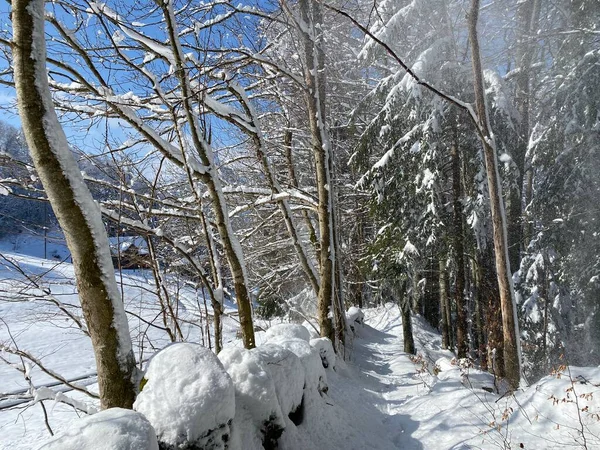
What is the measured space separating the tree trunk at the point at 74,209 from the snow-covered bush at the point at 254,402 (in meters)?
0.80

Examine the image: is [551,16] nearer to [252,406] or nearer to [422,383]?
[422,383]

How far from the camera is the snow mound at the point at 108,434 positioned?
1408mm

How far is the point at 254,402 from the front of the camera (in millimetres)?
2553

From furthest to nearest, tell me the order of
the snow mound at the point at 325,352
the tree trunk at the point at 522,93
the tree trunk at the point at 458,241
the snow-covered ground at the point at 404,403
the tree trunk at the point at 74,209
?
the tree trunk at the point at 458,241 < the tree trunk at the point at 522,93 < the snow mound at the point at 325,352 < the snow-covered ground at the point at 404,403 < the tree trunk at the point at 74,209

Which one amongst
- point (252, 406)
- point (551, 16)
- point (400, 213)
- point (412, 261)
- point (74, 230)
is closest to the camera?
point (74, 230)

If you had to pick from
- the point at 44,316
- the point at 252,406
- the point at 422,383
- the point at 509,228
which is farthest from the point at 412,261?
the point at 44,316

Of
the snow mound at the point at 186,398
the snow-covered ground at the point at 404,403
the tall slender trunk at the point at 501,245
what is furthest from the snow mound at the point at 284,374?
the tall slender trunk at the point at 501,245

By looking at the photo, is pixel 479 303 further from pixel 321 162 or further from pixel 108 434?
pixel 108 434

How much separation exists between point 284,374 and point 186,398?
1247 mm

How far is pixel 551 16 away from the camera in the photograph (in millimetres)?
9633

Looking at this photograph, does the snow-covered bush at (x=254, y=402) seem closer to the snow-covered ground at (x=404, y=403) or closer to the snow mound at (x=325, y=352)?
the snow-covered ground at (x=404, y=403)

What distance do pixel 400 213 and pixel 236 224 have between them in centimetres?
447

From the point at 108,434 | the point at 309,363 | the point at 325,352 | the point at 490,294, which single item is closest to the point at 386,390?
the point at 325,352

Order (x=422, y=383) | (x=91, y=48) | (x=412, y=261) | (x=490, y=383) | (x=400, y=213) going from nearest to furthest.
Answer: (x=91, y=48), (x=490, y=383), (x=422, y=383), (x=412, y=261), (x=400, y=213)
